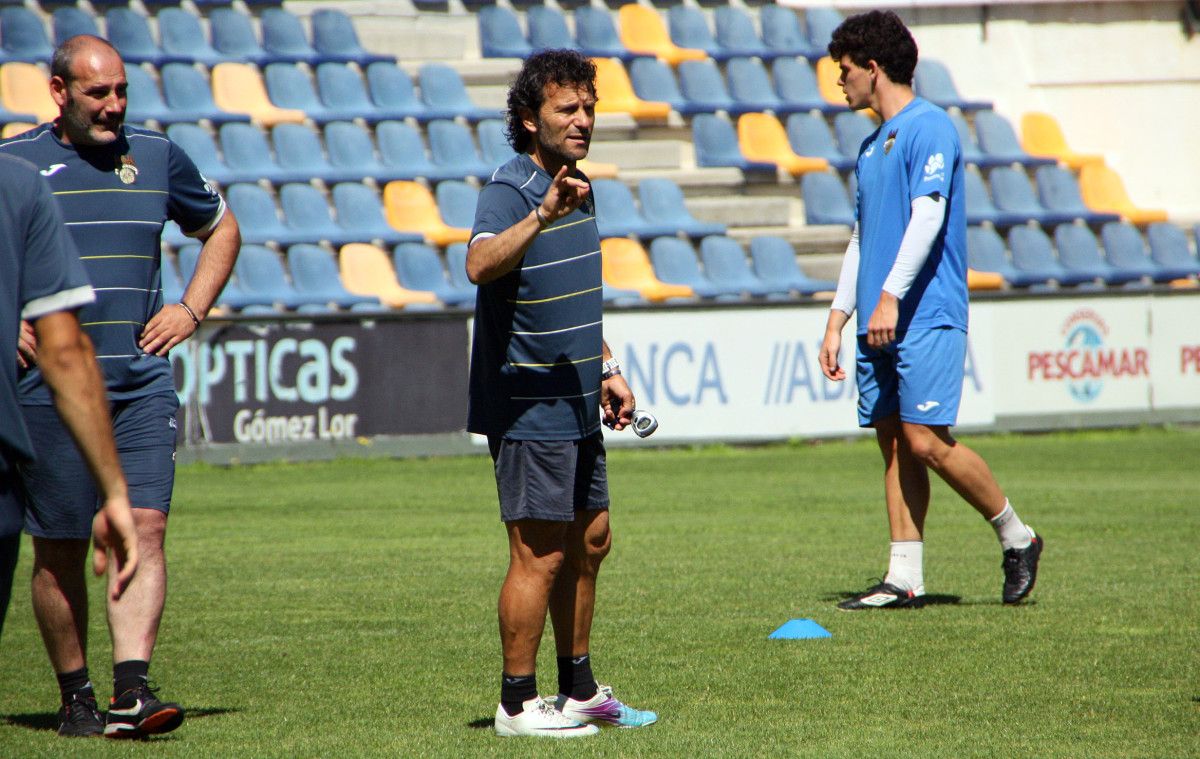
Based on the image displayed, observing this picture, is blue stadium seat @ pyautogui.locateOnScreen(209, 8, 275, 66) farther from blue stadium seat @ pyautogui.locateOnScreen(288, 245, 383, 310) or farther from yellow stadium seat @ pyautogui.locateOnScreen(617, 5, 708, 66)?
yellow stadium seat @ pyautogui.locateOnScreen(617, 5, 708, 66)

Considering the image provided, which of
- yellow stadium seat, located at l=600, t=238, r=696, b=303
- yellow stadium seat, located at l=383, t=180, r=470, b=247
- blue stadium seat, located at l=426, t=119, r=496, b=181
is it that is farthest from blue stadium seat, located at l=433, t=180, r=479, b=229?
yellow stadium seat, located at l=600, t=238, r=696, b=303

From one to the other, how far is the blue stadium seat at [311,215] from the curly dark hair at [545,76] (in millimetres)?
13155

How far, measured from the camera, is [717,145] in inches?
808

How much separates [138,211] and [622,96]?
16.1 metres

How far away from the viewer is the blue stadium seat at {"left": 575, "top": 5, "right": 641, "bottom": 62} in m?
21.0

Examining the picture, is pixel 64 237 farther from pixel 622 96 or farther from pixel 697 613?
pixel 622 96

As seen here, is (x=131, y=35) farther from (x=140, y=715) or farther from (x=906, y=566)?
(x=140, y=715)

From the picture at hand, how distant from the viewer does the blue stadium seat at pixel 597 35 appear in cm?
2105

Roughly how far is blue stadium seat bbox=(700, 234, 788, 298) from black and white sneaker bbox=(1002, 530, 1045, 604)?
37.8ft

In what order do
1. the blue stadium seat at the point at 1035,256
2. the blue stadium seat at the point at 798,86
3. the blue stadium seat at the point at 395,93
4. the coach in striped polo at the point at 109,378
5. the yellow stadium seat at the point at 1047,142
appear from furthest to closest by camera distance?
the yellow stadium seat at the point at 1047,142, the blue stadium seat at the point at 798,86, the blue stadium seat at the point at 1035,256, the blue stadium seat at the point at 395,93, the coach in striped polo at the point at 109,378

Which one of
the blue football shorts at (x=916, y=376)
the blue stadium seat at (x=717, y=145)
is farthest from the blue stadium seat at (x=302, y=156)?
the blue football shorts at (x=916, y=376)

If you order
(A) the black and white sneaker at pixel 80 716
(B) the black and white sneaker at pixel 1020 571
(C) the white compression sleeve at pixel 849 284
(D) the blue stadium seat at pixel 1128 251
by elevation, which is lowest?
(B) the black and white sneaker at pixel 1020 571

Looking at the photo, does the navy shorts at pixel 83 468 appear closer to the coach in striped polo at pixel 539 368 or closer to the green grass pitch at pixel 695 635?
the green grass pitch at pixel 695 635

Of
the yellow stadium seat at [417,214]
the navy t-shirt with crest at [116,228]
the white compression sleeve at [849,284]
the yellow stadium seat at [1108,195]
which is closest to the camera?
the navy t-shirt with crest at [116,228]
